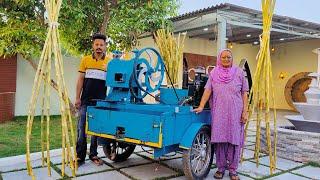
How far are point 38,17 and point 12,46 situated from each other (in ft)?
2.50

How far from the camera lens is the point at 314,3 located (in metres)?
12.5

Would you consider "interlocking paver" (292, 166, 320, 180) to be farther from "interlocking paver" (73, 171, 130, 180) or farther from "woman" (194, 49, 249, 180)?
"interlocking paver" (73, 171, 130, 180)

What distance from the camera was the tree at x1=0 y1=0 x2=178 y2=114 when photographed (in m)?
6.17

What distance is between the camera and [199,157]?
3354mm

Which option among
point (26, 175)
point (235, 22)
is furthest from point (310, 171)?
point (235, 22)

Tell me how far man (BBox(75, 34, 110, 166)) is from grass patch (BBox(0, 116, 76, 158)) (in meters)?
1.05

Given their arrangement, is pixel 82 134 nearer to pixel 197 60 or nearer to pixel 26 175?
pixel 26 175

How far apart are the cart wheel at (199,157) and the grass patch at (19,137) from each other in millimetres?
2177

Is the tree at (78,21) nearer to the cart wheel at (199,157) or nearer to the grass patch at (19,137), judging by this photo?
the grass patch at (19,137)

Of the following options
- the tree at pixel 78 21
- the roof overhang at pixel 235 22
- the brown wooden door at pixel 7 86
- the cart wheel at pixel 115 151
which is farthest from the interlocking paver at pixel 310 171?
the brown wooden door at pixel 7 86

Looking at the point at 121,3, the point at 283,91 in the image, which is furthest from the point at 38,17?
the point at 283,91

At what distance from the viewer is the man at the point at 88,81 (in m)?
3.61

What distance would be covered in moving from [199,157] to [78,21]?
3.99 meters

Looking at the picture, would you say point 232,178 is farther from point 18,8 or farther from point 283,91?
point 283,91
